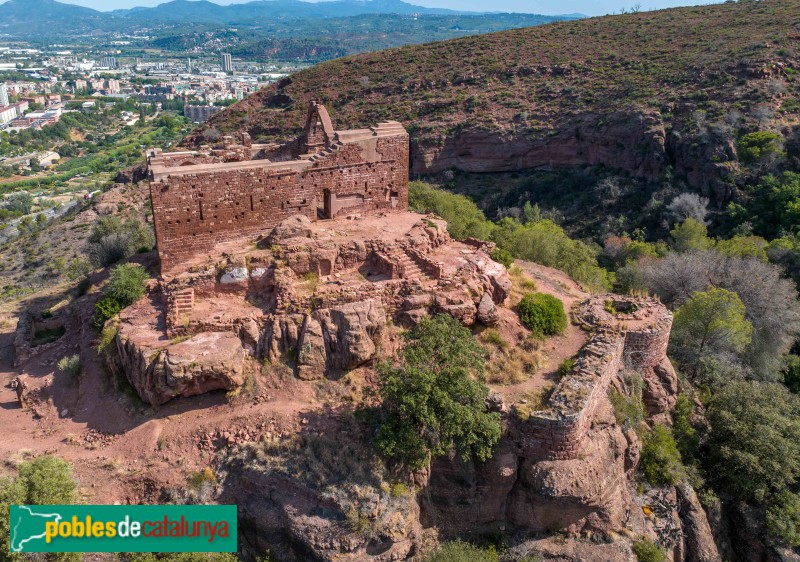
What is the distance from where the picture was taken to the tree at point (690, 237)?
118 feet

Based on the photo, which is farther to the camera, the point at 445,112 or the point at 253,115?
the point at 253,115

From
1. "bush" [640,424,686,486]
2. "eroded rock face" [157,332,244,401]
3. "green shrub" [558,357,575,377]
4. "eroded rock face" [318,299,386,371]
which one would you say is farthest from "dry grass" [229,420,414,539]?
"bush" [640,424,686,486]

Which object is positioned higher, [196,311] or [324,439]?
[196,311]

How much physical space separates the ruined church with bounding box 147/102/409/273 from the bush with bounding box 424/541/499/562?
11.9 metres

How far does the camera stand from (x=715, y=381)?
71.1 ft

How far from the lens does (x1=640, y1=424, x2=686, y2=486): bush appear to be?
17625 millimetres

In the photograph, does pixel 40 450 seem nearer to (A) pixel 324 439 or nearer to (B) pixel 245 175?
(A) pixel 324 439

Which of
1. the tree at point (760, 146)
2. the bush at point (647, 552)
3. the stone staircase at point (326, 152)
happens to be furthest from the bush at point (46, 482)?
the tree at point (760, 146)

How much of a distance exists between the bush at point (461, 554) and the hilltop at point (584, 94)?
39211 mm

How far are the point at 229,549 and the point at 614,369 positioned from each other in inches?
488

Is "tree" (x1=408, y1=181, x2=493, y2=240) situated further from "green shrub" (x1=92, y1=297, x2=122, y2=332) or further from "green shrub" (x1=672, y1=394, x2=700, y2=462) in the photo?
"green shrub" (x1=92, y1=297, x2=122, y2=332)

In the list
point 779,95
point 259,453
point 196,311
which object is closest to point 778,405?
point 259,453

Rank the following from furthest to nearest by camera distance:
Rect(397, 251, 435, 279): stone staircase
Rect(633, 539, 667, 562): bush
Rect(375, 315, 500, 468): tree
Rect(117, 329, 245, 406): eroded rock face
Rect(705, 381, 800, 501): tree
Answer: Rect(397, 251, 435, 279): stone staircase → Rect(705, 381, 800, 501): tree → Rect(117, 329, 245, 406): eroded rock face → Rect(633, 539, 667, 562): bush → Rect(375, 315, 500, 468): tree

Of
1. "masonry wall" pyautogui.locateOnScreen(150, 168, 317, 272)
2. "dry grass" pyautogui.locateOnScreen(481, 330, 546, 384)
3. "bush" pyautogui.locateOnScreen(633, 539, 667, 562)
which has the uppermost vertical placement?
"masonry wall" pyautogui.locateOnScreen(150, 168, 317, 272)
